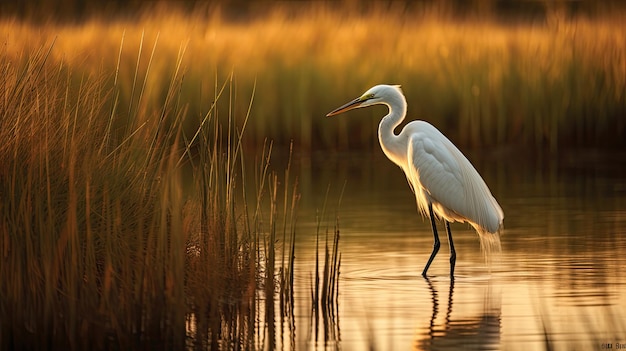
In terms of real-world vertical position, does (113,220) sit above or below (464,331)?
above

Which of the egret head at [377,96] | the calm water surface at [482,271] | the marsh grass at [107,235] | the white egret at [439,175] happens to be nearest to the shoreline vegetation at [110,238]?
the marsh grass at [107,235]

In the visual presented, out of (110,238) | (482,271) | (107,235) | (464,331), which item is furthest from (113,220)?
(482,271)

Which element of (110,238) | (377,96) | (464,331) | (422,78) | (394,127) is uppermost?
(422,78)

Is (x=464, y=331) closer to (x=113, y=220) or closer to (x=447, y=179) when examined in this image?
(x=113, y=220)

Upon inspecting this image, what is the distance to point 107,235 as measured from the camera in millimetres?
5371

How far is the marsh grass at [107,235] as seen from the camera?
16.8 feet

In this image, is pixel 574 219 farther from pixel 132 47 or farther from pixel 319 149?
pixel 132 47

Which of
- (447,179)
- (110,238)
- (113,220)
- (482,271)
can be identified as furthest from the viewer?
(447,179)

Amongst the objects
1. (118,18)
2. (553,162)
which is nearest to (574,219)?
(553,162)

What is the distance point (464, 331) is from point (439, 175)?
2.50 metres

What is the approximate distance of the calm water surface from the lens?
222 inches

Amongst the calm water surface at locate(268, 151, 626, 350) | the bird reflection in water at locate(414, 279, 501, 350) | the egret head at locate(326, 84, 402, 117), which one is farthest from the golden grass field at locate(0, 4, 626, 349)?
the egret head at locate(326, 84, 402, 117)

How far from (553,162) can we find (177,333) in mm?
8765

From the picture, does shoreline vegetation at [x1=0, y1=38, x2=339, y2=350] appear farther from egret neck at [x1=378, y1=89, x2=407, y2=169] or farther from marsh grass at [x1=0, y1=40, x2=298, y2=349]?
egret neck at [x1=378, y1=89, x2=407, y2=169]
